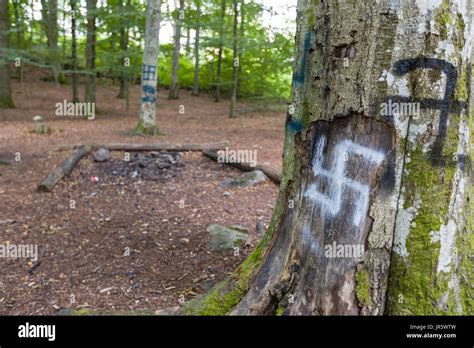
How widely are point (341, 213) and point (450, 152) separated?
647 mm

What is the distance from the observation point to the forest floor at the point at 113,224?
3736 millimetres

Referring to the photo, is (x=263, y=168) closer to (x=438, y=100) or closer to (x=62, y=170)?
(x=62, y=170)

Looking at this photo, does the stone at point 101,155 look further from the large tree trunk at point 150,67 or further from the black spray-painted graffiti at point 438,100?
the black spray-painted graffiti at point 438,100

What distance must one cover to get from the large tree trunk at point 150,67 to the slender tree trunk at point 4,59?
3883mm

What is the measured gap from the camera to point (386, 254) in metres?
2.23

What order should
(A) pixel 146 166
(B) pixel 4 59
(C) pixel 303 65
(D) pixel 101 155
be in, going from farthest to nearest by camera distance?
(B) pixel 4 59 < (D) pixel 101 155 < (A) pixel 146 166 < (C) pixel 303 65

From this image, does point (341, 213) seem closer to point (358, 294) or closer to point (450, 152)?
point (358, 294)

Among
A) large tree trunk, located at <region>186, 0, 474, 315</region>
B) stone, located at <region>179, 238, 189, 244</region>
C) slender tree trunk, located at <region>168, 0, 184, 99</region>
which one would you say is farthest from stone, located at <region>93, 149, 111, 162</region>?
slender tree trunk, located at <region>168, 0, 184, 99</region>

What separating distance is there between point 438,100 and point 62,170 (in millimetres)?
6410

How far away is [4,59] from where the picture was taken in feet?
37.5

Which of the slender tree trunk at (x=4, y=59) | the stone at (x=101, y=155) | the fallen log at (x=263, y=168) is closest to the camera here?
the fallen log at (x=263, y=168)

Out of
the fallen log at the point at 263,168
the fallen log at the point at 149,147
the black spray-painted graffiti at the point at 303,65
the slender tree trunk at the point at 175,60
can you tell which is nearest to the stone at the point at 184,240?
the fallen log at the point at 263,168

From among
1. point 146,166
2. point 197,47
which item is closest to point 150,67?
point 146,166
